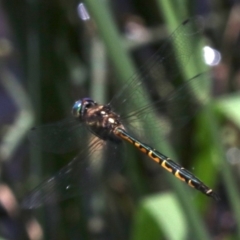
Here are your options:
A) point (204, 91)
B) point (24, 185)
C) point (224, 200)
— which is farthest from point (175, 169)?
point (224, 200)

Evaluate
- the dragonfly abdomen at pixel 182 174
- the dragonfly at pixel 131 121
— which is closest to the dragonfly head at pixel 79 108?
the dragonfly at pixel 131 121

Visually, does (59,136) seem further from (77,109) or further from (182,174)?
(182,174)

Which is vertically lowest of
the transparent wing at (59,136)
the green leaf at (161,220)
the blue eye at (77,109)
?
the green leaf at (161,220)

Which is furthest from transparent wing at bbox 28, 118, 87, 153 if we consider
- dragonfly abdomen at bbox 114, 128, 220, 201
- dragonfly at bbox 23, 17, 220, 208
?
dragonfly abdomen at bbox 114, 128, 220, 201

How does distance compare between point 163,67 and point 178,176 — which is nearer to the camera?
point 178,176

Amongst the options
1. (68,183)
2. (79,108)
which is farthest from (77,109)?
(68,183)

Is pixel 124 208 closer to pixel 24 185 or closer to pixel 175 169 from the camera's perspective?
pixel 24 185

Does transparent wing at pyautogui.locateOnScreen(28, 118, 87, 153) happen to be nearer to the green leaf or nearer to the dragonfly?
the dragonfly

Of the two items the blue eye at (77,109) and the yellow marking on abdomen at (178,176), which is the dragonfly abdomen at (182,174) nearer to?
the yellow marking on abdomen at (178,176)
